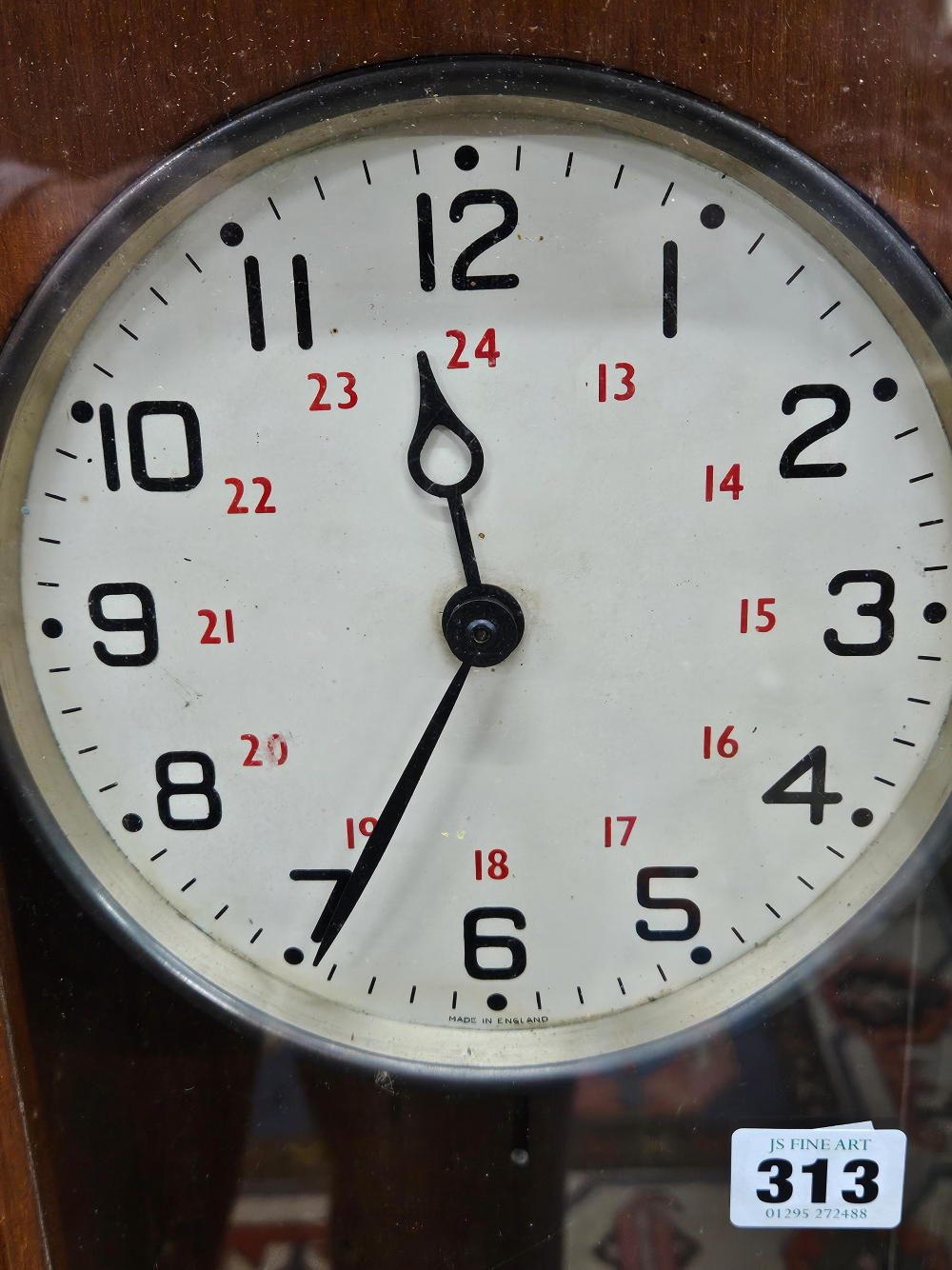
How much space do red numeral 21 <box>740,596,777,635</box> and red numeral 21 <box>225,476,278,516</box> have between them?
33cm

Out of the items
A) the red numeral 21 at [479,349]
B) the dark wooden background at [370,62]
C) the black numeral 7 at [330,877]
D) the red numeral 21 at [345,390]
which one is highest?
the dark wooden background at [370,62]

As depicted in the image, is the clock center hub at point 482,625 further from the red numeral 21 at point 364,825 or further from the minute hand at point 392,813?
the red numeral 21 at point 364,825

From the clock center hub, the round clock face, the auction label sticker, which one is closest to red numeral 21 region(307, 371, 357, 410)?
the round clock face

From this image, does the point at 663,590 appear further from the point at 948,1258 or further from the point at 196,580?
the point at 948,1258

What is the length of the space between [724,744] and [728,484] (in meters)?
0.19

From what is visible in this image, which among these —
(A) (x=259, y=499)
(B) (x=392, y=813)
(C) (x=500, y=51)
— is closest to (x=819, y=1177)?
(B) (x=392, y=813)

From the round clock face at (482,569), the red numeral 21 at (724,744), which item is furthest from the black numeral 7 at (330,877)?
the red numeral 21 at (724,744)

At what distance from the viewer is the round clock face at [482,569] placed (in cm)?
65

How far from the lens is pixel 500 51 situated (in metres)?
0.63

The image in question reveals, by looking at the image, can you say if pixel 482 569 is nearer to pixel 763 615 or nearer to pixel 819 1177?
pixel 763 615

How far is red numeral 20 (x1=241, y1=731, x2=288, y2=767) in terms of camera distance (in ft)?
2.41

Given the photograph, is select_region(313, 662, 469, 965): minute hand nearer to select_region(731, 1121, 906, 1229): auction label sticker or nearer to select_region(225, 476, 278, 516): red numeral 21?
select_region(225, 476, 278, 516): red numeral 21

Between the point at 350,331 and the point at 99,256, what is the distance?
0.56ft

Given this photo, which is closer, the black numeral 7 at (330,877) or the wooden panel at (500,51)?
the wooden panel at (500,51)
